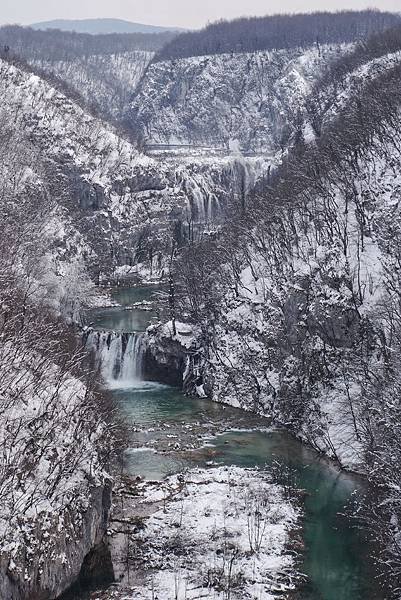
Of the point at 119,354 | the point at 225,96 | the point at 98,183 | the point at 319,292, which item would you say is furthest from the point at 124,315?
the point at 225,96

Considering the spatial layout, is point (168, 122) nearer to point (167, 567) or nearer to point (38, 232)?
point (38, 232)

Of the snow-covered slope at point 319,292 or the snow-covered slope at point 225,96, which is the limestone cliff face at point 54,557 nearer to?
the snow-covered slope at point 319,292

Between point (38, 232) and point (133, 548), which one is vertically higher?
point (38, 232)

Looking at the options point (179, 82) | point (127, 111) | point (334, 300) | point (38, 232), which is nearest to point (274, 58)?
point (179, 82)

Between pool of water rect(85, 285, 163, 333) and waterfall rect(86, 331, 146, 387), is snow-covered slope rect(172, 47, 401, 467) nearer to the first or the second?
waterfall rect(86, 331, 146, 387)

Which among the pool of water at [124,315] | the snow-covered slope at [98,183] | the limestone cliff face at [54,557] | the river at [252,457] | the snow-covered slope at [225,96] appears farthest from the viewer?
the snow-covered slope at [225,96]

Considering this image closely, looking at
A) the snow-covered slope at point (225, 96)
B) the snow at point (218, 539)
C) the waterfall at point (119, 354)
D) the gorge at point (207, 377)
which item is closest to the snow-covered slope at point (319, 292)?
the gorge at point (207, 377)
